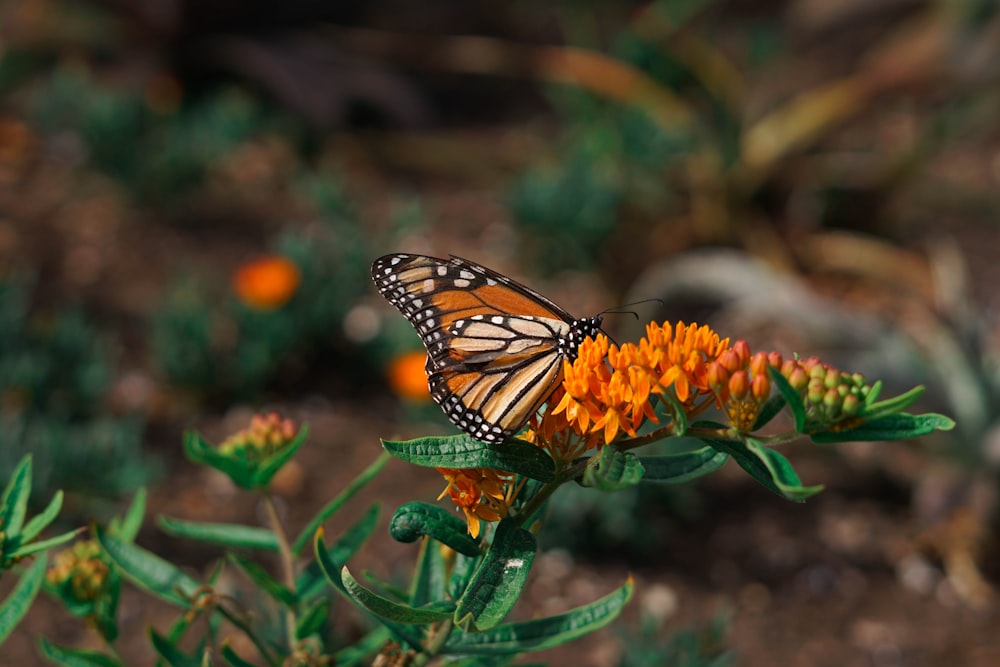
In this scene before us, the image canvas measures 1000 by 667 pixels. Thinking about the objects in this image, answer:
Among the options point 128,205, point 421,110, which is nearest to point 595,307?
point 421,110

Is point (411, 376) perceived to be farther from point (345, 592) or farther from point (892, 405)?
point (892, 405)

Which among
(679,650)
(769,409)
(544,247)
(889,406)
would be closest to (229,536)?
(769,409)

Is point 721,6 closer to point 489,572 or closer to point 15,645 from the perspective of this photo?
point 15,645

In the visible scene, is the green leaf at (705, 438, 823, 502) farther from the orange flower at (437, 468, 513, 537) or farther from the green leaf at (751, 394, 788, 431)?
the orange flower at (437, 468, 513, 537)

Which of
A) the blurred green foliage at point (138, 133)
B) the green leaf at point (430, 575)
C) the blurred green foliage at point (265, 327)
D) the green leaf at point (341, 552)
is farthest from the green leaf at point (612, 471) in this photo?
the blurred green foliage at point (138, 133)

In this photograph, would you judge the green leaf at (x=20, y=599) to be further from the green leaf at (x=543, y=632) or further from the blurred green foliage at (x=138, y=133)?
the blurred green foliage at (x=138, y=133)

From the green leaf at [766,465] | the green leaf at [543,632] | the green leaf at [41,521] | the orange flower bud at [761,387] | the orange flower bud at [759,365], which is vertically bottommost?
the green leaf at [543,632]
